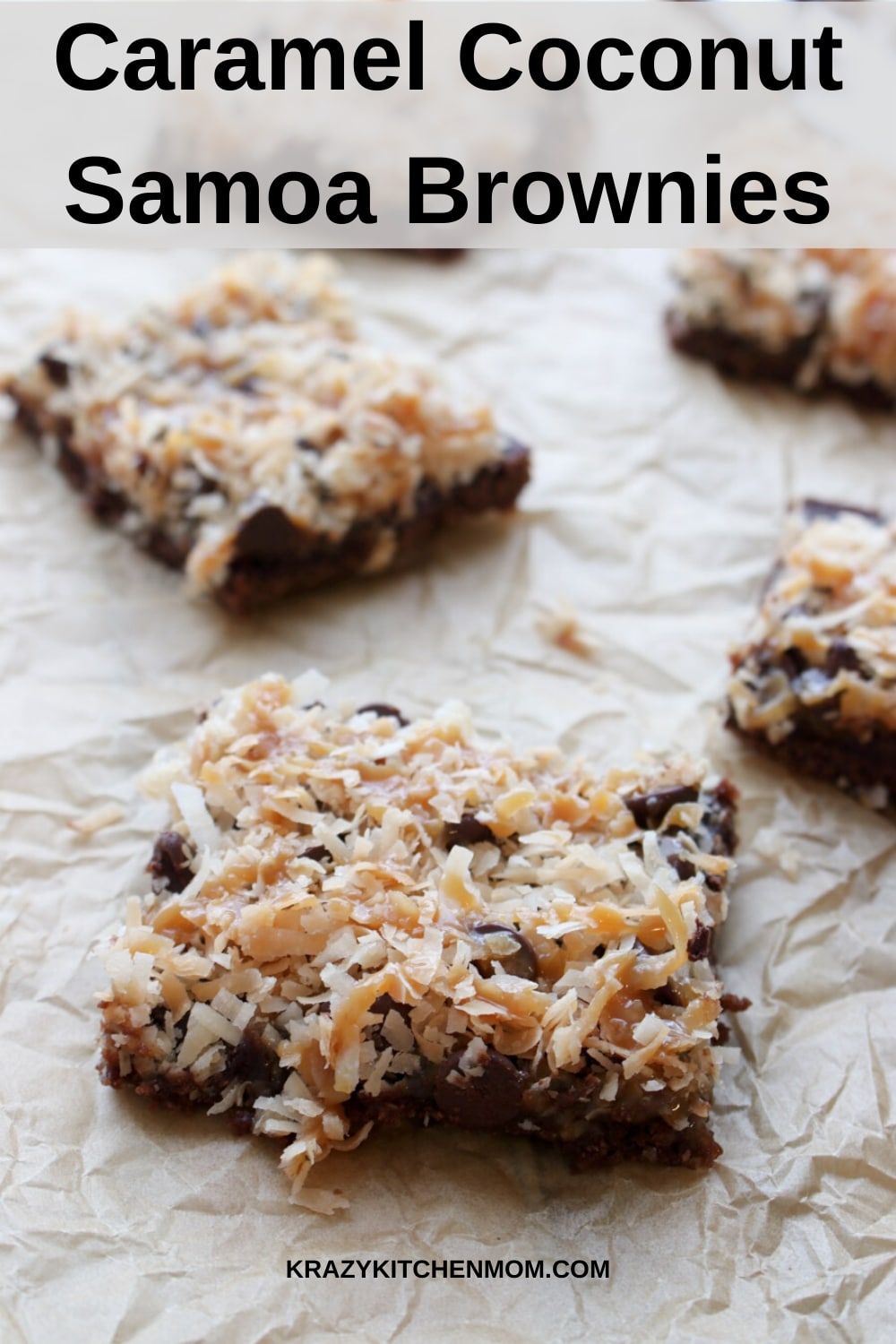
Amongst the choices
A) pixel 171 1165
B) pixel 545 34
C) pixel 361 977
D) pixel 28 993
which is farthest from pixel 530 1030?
pixel 545 34

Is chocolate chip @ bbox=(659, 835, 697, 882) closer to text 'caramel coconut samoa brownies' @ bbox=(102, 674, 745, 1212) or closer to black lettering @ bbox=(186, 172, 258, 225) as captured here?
text 'caramel coconut samoa brownies' @ bbox=(102, 674, 745, 1212)

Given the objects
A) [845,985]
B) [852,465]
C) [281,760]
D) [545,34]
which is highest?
[545,34]

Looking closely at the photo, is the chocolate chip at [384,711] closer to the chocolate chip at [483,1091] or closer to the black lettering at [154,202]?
the chocolate chip at [483,1091]

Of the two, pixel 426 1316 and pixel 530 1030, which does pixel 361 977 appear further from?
pixel 426 1316

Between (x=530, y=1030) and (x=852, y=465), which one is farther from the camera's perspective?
(x=852, y=465)

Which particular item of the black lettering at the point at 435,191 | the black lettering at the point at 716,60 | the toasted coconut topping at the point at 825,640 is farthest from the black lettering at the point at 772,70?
the toasted coconut topping at the point at 825,640

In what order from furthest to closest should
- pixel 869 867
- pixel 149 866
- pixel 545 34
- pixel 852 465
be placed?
pixel 545 34 → pixel 852 465 → pixel 869 867 → pixel 149 866

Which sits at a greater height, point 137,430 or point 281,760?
point 137,430

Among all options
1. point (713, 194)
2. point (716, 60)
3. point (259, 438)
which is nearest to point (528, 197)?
point (713, 194)
